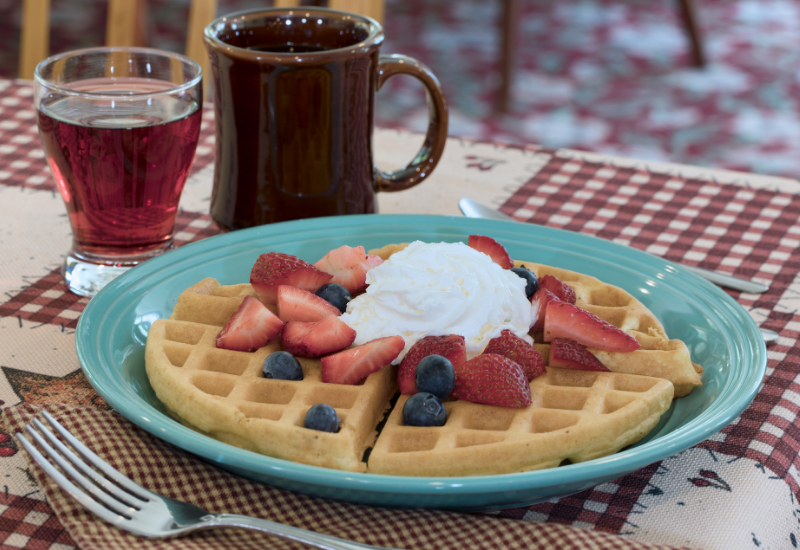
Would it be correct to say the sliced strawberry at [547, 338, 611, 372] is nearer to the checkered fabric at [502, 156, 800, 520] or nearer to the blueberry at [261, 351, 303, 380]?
the checkered fabric at [502, 156, 800, 520]

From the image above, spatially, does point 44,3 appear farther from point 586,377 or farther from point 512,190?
point 586,377

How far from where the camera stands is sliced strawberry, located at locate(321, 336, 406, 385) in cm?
88

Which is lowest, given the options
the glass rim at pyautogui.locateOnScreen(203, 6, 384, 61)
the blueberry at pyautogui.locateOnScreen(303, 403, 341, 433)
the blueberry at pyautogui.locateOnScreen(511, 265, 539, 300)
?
the blueberry at pyautogui.locateOnScreen(303, 403, 341, 433)

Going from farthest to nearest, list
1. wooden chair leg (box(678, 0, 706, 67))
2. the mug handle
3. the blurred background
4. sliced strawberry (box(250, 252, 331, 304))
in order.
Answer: wooden chair leg (box(678, 0, 706, 67)) → the blurred background → the mug handle → sliced strawberry (box(250, 252, 331, 304))

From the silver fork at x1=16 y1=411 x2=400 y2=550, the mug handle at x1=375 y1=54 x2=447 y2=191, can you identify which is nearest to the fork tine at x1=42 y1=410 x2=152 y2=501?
the silver fork at x1=16 y1=411 x2=400 y2=550

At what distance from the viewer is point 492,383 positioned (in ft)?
2.71

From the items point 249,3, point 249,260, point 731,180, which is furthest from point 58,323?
point 249,3

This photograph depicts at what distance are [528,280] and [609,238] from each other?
414mm

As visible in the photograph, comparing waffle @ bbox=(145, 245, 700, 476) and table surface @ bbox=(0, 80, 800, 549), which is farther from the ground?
waffle @ bbox=(145, 245, 700, 476)

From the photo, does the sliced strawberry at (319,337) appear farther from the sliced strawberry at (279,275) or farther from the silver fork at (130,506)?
the silver fork at (130,506)

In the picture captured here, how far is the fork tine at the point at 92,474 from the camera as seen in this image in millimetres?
715

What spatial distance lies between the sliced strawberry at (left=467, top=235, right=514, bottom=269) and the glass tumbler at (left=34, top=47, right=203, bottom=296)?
15.8 inches

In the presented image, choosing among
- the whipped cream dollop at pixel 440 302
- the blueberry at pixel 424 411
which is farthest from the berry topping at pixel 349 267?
the blueberry at pixel 424 411

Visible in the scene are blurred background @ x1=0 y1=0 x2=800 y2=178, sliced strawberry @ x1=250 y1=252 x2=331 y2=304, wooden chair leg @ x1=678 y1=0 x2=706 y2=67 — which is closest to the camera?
sliced strawberry @ x1=250 y1=252 x2=331 y2=304
